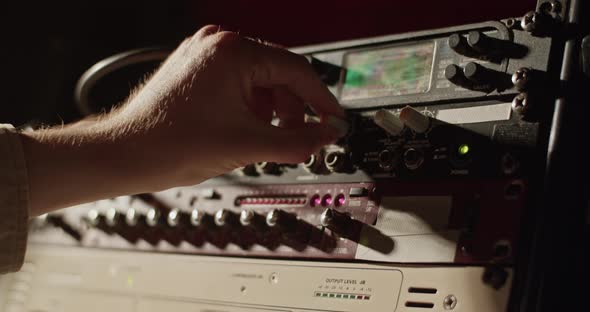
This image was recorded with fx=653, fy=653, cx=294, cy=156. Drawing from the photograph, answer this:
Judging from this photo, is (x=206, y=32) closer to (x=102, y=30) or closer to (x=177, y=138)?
(x=177, y=138)

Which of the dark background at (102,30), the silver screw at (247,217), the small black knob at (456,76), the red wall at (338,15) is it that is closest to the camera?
the small black knob at (456,76)

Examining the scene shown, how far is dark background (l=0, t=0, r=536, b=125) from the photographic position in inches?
62.1

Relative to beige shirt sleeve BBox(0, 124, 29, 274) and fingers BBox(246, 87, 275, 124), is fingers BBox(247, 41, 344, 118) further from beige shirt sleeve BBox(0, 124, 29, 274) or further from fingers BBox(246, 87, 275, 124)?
beige shirt sleeve BBox(0, 124, 29, 274)

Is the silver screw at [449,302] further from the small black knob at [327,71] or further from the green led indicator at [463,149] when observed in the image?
the small black knob at [327,71]

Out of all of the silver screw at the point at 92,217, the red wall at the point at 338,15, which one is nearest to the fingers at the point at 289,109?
the silver screw at the point at 92,217

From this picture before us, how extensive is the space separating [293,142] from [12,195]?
35 cm

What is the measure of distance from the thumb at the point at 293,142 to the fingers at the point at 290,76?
3 centimetres

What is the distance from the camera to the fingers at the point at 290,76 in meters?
0.87

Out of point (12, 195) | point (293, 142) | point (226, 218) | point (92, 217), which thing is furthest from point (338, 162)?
point (92, 217)

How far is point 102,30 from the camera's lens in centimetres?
184

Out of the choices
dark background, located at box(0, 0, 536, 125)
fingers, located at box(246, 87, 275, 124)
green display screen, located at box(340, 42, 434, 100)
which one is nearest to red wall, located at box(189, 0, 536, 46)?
dark background, located at box(0, 0, 536, 125)

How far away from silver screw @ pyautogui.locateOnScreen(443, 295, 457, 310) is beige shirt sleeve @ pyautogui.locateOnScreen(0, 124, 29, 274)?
52cm

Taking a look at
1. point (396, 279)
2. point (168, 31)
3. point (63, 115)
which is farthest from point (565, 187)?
point (63, 115)

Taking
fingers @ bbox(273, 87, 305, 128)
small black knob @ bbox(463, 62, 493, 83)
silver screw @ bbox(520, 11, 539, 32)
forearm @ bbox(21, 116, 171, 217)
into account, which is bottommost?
forearm @ bbox(21, 116, 171, 217)
